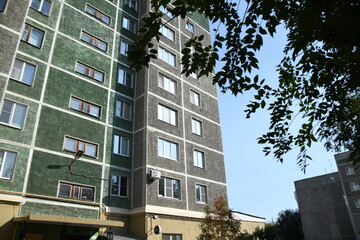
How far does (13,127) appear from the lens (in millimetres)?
17203

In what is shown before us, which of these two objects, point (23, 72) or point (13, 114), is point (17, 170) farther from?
point (23, 72)

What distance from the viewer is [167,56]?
94.6 feet

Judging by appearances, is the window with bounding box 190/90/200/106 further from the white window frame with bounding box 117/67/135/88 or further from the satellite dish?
the satellite dish

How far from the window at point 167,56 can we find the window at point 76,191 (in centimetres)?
1393

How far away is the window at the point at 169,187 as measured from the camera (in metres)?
22.1

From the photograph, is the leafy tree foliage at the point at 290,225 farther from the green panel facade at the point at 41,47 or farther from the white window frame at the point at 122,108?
the green panel facade at the point at 41,47

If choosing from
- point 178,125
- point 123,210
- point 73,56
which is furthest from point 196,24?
point 123,210

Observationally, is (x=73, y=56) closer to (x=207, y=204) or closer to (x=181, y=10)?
(x=207, y=204)

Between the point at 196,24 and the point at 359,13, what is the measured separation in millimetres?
30750

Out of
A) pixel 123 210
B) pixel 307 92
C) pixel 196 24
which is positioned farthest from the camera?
pixel 196 24

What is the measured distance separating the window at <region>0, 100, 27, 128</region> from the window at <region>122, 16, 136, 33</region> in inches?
543

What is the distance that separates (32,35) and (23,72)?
3.09 m

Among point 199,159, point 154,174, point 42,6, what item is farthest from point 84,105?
point 199,159

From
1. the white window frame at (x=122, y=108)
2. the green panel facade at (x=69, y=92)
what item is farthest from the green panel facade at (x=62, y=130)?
the white window frame at (x=122, y=108)
